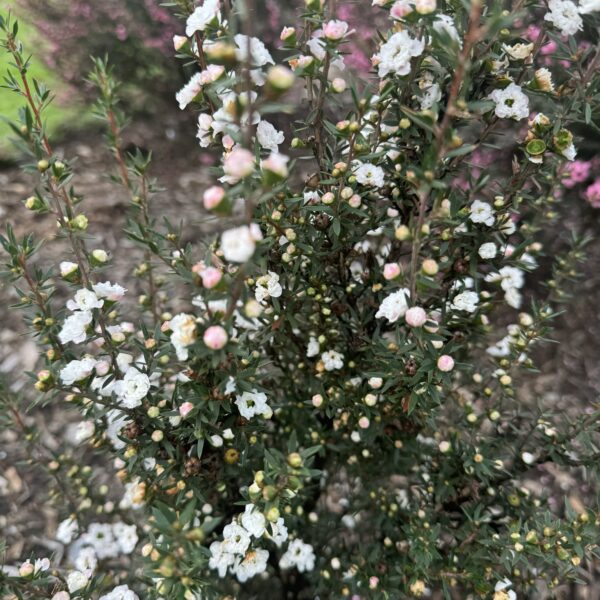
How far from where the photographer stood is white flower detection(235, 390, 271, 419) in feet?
5.82

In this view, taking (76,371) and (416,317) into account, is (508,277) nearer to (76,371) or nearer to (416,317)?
(416,317)

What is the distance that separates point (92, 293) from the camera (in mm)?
1697

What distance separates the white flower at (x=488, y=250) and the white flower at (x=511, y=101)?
0.50 meters

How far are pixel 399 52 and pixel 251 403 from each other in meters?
1.35

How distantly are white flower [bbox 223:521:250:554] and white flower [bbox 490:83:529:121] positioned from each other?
180 cm

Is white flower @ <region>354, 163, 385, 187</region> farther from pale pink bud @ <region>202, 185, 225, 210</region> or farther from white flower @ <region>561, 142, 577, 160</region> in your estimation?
pale pink bud @ <region>202, 185, 225, 210</region>

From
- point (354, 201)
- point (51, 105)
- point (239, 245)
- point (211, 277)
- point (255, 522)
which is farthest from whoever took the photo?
point (51, 105)

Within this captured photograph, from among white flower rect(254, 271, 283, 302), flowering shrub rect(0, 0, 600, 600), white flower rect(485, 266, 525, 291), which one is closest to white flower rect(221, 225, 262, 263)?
flowering shrub rect(0, 0, 600, 600)

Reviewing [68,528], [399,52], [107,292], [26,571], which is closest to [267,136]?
[399,52]

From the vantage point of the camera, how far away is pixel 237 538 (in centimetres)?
174

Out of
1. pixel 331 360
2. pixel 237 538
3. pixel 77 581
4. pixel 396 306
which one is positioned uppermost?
pixel 396 306

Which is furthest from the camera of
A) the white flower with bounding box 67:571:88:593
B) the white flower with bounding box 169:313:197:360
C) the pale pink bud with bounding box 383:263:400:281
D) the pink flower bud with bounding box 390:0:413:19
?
the white flower with bounding box 67:571:88:593

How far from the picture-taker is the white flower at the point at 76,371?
172 centimetres

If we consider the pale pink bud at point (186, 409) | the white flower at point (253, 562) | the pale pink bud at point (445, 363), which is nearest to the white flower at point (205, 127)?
the pale pink bud at point (186, 409)
